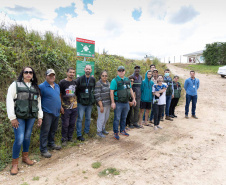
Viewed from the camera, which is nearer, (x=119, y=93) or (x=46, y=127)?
(x=46, y=127)

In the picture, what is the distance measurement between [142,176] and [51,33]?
7.46 meters

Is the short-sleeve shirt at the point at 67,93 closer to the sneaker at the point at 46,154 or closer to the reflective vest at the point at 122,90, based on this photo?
the sneaker at the point at 46,154

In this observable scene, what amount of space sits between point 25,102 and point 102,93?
7.12ft

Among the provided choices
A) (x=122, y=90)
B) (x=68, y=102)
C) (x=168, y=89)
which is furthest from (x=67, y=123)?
(x=168, y=89)

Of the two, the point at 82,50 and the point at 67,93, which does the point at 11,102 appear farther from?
the point at 82,50

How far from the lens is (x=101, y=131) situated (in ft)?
16.2

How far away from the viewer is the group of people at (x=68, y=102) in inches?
121

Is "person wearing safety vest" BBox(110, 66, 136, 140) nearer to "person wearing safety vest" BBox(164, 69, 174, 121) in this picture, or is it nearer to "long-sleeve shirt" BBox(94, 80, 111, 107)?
"long-sleeve shirt" BBox(94, 80, 111, 107)

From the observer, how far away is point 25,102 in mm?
3059

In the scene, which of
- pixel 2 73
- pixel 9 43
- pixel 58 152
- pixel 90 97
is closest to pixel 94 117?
pixel 90 97

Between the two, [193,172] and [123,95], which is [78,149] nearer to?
[123,95]

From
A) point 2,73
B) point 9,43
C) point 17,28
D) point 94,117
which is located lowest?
point 94,117

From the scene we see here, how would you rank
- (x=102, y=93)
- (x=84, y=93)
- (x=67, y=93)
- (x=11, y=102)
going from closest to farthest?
(x=11, y=102) → (x=67, y=93) → (x=84, y=93) → (x=102, y=93)

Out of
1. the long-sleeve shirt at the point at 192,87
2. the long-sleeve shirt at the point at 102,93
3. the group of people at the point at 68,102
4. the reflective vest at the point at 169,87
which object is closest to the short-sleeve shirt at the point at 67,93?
the group of people at the point at 68,102
